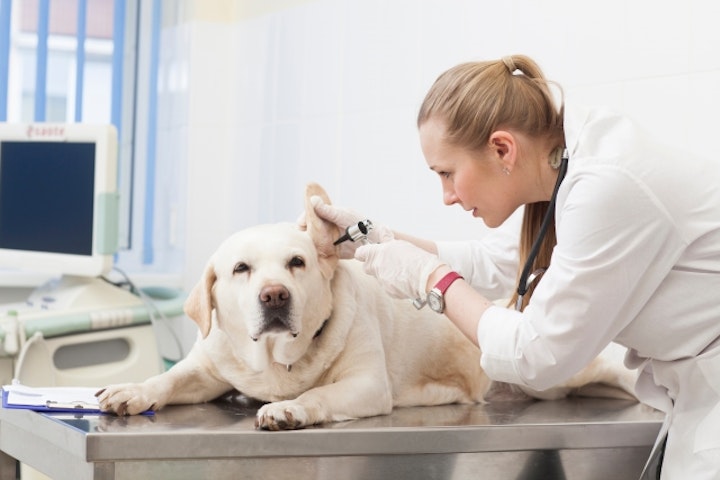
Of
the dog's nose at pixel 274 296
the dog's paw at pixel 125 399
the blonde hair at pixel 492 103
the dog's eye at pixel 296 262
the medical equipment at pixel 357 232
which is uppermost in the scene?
the blonde hair at pixel 492 103

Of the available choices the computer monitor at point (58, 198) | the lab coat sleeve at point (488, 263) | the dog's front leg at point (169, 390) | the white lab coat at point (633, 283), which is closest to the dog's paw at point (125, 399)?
the dog's front leg at point (169, 390)

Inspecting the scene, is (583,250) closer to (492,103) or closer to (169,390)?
(492,103)

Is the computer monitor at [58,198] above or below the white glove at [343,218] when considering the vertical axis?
below

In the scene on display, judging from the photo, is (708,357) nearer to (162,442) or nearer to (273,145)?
(162,442)

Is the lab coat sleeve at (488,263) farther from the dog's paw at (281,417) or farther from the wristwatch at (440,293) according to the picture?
the dog's paw at (281,417)

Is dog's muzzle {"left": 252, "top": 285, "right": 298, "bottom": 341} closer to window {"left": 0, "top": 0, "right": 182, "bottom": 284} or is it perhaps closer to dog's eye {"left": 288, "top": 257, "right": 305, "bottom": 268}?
dog's eye {"left": 288, "top": 257, "right": 305, "bottom": 268}

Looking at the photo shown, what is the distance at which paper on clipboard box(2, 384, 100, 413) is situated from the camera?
4.85 feet

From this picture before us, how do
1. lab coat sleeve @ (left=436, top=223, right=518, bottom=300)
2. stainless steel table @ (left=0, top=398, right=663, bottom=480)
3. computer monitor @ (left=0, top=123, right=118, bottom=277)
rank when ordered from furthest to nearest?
computer monitor @ (left=0, top=123, right=118, bottom=277) → lab coat sleeve @ (left=436, top=223, right=518, bottom=300) → stainless steel table @ (left=0, top=398, right=663, bottom=480)

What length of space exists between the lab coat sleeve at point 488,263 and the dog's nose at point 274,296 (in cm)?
49

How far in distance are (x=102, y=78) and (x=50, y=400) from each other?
6.58 feet

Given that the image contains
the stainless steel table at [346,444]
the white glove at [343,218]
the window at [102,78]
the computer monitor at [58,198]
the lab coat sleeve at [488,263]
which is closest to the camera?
the stainless steel table at [346,444]

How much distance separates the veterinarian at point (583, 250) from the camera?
137 cm

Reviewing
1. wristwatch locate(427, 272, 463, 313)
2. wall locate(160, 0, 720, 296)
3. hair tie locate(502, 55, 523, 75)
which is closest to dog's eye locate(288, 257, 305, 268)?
wristwatch locate(427, 272, 463, 313)

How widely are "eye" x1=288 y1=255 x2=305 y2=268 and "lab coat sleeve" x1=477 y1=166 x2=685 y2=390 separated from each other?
1.11ft
